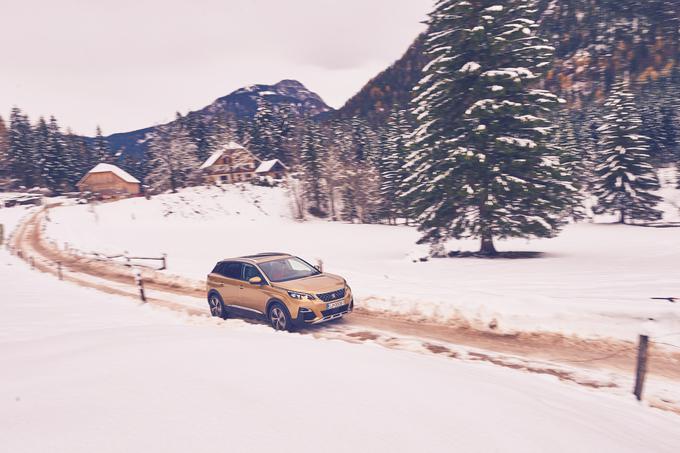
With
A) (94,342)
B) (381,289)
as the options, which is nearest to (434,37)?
(381,289)

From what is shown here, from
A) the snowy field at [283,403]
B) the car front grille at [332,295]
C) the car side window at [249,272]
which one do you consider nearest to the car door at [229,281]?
the car side window at [249,272]

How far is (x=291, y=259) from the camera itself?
1222cm

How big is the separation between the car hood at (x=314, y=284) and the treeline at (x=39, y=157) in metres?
91.9

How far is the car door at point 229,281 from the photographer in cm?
1177

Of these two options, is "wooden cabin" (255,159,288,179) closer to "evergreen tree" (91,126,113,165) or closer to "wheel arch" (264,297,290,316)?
"evergreen tree" (91,126,113,165)

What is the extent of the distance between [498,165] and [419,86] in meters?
5.93

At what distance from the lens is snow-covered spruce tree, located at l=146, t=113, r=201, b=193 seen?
228 ft

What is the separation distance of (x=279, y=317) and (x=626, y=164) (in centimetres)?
4607

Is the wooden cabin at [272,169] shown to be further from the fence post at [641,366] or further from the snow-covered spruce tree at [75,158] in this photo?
the fence post at [641,366]

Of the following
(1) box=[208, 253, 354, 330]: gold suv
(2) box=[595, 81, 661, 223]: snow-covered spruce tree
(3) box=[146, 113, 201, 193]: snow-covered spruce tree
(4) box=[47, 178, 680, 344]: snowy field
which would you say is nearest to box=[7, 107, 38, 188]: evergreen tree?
(3) box=[146, 113, 201, 193]: snow-covered spruce tree

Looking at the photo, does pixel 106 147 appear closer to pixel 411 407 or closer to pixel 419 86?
pixel 419 86

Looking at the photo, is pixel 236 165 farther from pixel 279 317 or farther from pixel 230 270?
pixel 279 317

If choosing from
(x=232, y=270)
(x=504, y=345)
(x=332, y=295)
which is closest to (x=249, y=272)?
(x=232, y=270)

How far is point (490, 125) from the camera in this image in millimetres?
19094
